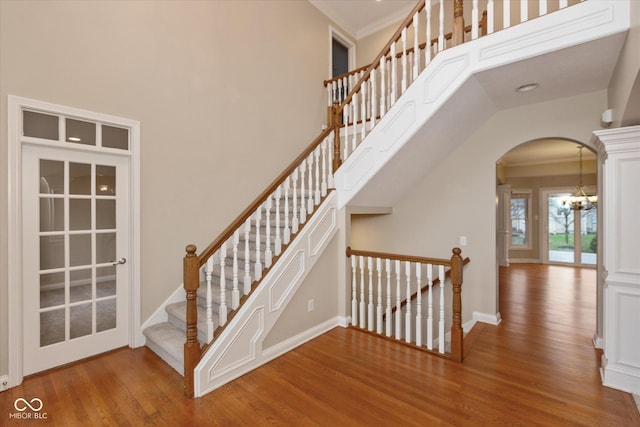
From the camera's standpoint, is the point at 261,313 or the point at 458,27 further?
the point at 458,27

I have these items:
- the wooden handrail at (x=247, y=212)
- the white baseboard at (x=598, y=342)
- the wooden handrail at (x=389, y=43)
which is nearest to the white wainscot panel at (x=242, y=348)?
the wooden handrail at (x=247, y=212)

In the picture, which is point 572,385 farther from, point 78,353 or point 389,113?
point 78,353

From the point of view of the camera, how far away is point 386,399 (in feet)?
7.34

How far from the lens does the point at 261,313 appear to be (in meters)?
2.75

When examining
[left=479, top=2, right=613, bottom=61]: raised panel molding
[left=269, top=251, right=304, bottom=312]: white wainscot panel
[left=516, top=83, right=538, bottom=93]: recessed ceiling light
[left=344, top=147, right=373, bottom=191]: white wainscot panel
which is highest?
[left=479, top=2, right=613, bottom=61]: raised panel molding

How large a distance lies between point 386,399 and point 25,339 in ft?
10.1

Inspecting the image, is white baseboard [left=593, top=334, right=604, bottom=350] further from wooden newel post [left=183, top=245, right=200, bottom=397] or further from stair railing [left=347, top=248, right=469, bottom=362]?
wooden newel post [left=183, top=245, right=200, bottom=397]

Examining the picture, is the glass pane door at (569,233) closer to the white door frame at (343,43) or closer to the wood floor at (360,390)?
the wood floor at (360,390)

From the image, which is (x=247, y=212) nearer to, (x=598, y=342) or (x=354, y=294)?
(x=354, y=294)

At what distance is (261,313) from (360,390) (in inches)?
42.9

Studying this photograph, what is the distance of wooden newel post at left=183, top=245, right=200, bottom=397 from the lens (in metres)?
2.26

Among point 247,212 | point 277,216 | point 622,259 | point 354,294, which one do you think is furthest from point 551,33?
point 354,294
